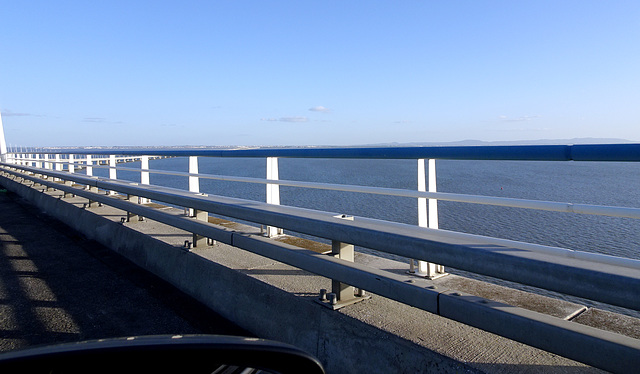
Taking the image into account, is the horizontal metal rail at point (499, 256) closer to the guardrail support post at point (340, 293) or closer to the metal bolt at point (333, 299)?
the guardrail support post at point (340, 293)

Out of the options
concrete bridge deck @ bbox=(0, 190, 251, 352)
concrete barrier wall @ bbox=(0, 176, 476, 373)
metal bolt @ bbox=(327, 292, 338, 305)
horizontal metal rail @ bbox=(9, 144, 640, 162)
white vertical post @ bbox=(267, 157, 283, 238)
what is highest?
horizontal metal rail @ bbox=(9, 144, 640, 162)

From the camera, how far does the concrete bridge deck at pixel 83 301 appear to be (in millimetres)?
3947

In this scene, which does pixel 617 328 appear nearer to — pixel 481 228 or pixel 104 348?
pixel 104 348

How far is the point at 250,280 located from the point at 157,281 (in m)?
1.72

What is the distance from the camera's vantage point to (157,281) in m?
5.27

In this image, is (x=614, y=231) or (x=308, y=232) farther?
(x=614, y=231)

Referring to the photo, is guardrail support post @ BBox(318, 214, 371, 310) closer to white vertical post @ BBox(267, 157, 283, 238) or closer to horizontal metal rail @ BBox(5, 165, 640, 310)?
horizontal metal rail @ BBox(5, 165, 640, 310)

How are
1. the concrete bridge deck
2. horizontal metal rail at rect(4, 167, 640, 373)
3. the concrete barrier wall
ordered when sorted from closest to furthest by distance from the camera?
horizontal metal rail at rect(4, 167, 640, 373), the concrete barrier wall, the concrete bridge deck

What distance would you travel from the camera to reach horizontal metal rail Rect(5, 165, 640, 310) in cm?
187

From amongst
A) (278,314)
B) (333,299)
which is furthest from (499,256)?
(278,314)

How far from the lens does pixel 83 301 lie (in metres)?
4.70

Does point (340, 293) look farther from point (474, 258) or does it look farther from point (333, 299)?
point (474, 258)

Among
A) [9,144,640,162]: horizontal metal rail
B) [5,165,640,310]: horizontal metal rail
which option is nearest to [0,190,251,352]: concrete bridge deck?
[5,165,640,310]: horizontal metal rail

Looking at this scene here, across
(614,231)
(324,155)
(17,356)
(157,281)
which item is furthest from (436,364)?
(614,231)
